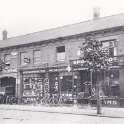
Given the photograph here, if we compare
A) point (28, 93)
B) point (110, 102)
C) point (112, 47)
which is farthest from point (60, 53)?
point (110, 102)

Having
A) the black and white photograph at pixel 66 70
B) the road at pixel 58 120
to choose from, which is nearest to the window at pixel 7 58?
the black and white photograph at pixel 66 70

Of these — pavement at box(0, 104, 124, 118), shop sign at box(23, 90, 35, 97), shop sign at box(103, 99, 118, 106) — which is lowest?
pavement at box(0, 104, 124, 118)

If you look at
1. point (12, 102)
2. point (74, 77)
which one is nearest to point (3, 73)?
point (12, 102)

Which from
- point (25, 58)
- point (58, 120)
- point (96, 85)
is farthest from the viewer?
point (25, 58)

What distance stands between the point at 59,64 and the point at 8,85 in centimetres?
818

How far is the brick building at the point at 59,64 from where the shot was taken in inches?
983

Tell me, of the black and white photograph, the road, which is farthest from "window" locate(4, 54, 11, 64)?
the road

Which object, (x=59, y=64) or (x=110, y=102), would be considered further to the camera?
(x=59, y=64)

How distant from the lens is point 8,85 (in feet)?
111

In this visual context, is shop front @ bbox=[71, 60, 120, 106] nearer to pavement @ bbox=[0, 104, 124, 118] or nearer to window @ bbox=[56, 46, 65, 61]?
pavement @ bbox=[0, 104, 124, 118]

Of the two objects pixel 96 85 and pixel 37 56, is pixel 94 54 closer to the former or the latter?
pixel 96 85

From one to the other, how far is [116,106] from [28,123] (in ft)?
37.9

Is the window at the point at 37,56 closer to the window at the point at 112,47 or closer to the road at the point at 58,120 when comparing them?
the window at the point at 112,47

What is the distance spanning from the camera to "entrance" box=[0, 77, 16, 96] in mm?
33000
